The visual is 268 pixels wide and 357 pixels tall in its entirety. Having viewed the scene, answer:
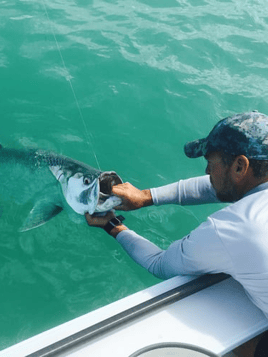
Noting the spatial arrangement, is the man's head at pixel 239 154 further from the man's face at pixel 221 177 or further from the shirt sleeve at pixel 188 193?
the shirt sleeve at pixel 188 193

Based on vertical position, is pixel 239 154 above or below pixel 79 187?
above

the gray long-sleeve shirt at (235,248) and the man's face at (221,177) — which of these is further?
the man's face at (221,177)

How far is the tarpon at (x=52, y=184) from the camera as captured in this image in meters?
3.08

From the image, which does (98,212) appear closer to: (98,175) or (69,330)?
(98,175)

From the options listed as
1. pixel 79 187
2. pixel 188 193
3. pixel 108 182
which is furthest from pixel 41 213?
pixel 188 193

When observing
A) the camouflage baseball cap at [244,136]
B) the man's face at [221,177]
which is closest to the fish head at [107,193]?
the man's face at [221,177]

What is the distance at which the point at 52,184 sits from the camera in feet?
11.9

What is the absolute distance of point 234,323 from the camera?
2170mm

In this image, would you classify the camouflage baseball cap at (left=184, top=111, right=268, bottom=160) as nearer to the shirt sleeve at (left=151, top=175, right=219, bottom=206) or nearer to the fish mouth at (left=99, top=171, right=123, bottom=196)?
the fish mouth at (left=99, top=171, right=123, bottom=196)

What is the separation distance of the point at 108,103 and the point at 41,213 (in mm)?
2715

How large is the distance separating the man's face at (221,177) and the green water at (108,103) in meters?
1.66

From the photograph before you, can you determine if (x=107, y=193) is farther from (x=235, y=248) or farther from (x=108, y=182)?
(x=235, y=248)

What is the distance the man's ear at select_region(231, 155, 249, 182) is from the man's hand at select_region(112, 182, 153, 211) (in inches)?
41.9

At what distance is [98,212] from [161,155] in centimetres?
231
